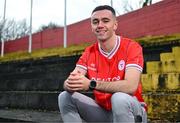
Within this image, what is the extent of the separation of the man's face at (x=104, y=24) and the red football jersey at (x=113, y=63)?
9 centimetres

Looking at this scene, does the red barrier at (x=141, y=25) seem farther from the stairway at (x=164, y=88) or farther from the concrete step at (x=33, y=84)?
the stairway at (x=164, y=88)

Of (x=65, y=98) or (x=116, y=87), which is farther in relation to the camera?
(x=65, y=98)

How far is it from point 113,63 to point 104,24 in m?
0.27

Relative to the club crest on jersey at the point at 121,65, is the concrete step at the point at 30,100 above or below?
below

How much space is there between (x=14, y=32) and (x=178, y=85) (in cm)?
3121

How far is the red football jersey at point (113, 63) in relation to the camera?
7.15 ft

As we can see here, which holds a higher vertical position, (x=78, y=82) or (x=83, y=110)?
(x=78, y=82)

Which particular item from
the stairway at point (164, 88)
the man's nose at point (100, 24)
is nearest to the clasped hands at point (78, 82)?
the man's nose at point (100, 24)

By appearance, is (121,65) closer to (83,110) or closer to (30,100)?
(83,110)

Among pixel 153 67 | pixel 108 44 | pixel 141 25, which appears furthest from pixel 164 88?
pixel 141 25

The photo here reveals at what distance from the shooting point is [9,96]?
8383 millimetres

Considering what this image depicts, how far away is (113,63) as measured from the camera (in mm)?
2230

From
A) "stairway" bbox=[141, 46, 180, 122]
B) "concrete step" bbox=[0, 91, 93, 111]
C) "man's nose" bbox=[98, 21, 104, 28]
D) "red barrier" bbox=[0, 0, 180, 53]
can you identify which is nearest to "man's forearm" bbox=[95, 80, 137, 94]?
Answer: "man's nose" bbox=[98, 21, 104, 28]

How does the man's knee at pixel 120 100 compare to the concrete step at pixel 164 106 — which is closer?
the man's knee at pixel 120 100
